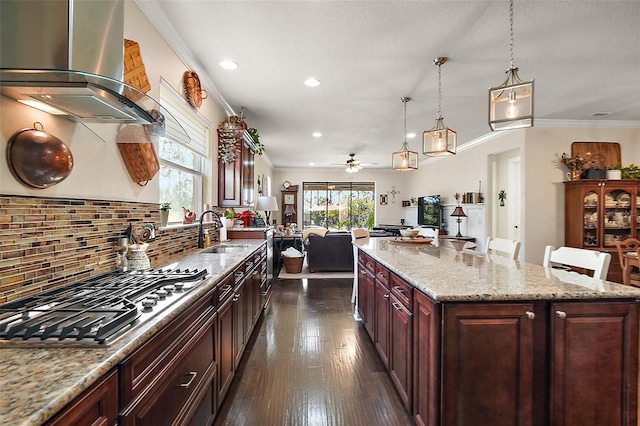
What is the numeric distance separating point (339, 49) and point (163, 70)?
1.50 meters

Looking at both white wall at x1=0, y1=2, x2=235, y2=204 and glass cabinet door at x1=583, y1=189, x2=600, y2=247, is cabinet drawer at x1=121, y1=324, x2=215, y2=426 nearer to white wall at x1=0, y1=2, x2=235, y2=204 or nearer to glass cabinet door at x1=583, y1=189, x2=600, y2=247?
white wall at x1=0, y1=2, x2=235, y2=204

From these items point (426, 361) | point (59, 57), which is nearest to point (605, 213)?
point (426, 361)

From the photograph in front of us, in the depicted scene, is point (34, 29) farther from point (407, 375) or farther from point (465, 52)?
point (465, 52)

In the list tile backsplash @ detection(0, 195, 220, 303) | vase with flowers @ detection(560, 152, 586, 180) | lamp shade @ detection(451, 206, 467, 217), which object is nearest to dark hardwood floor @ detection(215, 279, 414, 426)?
tile backsplash @ detection(0, 195, 220, 303)

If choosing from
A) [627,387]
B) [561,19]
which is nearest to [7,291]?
[627,387]

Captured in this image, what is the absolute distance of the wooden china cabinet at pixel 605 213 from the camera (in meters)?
4.49

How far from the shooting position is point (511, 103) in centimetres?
212

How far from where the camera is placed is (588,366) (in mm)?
1382

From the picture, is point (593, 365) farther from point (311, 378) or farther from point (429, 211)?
point (429, 211)

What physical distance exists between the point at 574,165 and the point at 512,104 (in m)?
3.72

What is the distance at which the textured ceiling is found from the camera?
7.13 feet

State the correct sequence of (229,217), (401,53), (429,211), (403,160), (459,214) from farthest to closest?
(429,211)
(459,214)
(229,217)
(403,160)
(401,53)

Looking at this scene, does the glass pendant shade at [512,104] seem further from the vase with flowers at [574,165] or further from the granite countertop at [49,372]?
the vase with flowers at [574,165]

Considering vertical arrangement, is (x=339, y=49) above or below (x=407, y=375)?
above
